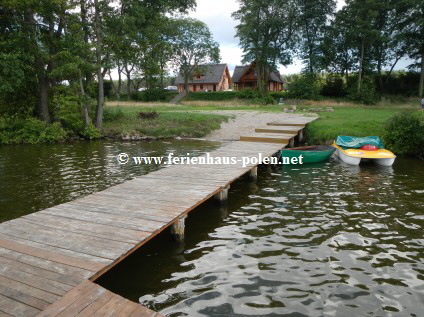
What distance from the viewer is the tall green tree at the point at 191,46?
6656 centimetres

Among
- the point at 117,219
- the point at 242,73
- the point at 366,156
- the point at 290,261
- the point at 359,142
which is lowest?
the point at 290,261

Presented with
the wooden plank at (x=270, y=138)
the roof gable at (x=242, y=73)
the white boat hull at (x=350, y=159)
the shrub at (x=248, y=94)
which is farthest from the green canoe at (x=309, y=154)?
the roof gable at (x=242, y=73)

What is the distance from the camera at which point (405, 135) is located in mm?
15938

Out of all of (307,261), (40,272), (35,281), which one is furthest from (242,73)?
(35,281)

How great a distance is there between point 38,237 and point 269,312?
4.19 metres

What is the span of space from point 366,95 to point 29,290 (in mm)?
42464

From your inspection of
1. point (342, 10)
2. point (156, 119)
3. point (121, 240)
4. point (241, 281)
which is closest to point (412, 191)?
point (241, 281)

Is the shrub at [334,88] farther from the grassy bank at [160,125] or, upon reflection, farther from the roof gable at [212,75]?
the roof gable at [212,75]

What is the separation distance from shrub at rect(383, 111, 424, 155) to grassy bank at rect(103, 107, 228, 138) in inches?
487

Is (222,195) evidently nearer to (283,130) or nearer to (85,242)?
(85,242)

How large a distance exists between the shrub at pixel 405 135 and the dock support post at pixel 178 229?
46.0 ft

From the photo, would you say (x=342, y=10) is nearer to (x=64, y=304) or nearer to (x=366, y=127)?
(x=366, y=127)

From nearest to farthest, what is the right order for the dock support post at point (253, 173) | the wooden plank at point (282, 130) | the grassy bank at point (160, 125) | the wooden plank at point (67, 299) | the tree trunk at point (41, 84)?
the wooden plank at point (67, 299) < the dock support post at point (253, 173) < the wooden plank at point (282, 130) < the tree trunk at point (41, 84) < the grassy bank at point (160, 125)

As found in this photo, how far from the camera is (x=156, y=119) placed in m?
26.2
